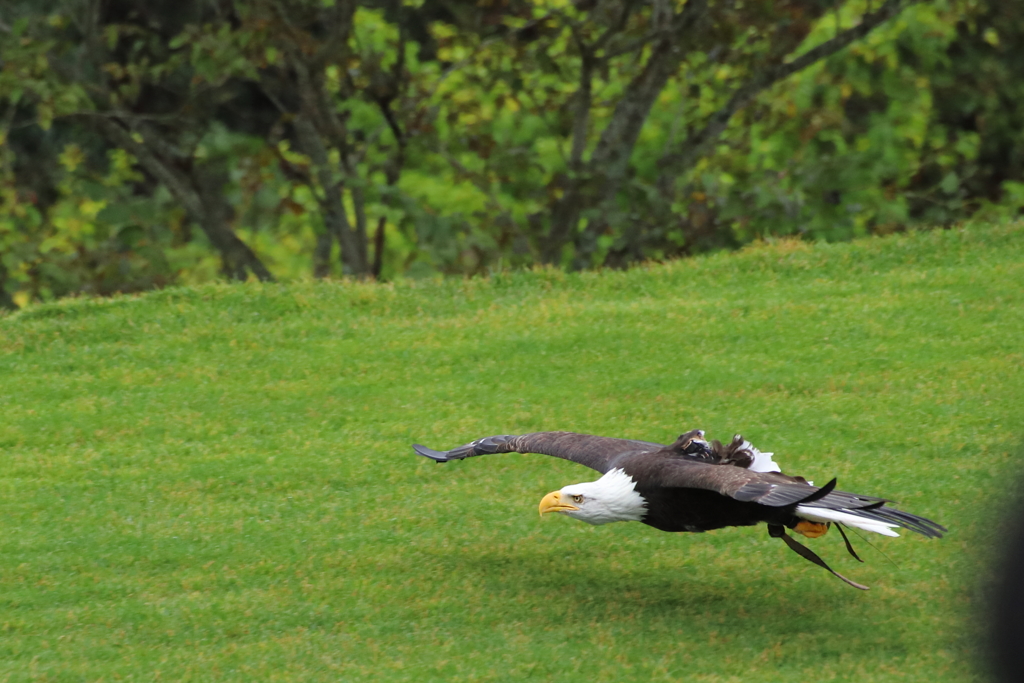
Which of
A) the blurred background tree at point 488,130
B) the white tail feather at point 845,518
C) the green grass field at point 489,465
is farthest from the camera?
the blurred background tree at point 488,130

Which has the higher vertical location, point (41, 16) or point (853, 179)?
A: point (41, 16)

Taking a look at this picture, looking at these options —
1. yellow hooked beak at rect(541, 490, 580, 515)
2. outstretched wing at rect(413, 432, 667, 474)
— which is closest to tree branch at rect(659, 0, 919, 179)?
outstretched wing at rect(413, 432, 667, 474)

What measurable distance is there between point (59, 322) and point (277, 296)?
190cm

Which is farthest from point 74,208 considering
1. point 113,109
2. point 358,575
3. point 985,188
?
point 985,188

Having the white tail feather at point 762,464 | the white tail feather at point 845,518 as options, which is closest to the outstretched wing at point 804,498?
the white tail feather at point 845,518

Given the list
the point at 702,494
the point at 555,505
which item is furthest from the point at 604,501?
the point at 702,494

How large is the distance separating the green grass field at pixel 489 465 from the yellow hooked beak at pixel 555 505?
480 mm

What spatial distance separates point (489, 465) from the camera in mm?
8266

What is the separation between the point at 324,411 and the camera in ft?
30.0

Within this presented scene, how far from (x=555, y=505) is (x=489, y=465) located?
2010 mm

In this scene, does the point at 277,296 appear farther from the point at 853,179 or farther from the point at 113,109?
the point at 853,179

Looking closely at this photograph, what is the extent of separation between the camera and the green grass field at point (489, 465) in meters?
5.88

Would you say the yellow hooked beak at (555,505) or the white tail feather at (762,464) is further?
the yellow hooked beak at (555,505)

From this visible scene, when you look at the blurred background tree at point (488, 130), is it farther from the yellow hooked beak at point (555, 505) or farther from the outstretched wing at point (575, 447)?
the yellow hooked beak at point (555, 505)
